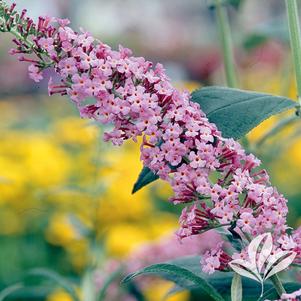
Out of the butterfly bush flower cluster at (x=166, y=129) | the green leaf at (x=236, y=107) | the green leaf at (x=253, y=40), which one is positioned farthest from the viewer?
the green leaf at (x=253, y=40)

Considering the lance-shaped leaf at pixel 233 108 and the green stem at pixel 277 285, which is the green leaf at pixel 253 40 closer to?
the lance-shaped leaf at pixel 233 108

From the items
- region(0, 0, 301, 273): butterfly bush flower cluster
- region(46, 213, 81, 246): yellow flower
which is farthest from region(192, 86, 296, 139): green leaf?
region(46, 213, 81, 246): yellow flower

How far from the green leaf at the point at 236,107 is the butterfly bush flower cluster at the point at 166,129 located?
10cm

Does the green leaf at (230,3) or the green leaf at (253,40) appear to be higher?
the green leaf at (230,3)

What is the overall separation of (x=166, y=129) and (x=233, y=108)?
0.17 m

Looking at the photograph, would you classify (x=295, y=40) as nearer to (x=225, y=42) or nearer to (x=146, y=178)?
(x=146, y=178)

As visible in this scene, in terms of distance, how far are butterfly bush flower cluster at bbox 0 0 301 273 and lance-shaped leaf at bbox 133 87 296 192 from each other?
0.10 metres

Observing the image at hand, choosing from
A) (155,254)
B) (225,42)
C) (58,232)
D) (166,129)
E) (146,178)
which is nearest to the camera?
(166,129)

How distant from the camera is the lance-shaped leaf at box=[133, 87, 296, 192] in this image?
104 centimetres

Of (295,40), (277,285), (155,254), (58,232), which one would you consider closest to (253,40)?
(155,254)

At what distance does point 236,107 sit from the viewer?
106cm

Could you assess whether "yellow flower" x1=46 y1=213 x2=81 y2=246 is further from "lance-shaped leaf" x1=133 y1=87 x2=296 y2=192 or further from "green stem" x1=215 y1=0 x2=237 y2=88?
"lance-shaped leaf" x1=133 y1=87 x2=296 y2=192

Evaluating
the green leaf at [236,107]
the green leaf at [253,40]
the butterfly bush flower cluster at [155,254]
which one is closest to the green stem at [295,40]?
the green leaf at [236,107]

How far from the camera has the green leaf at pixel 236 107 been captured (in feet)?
3.40
